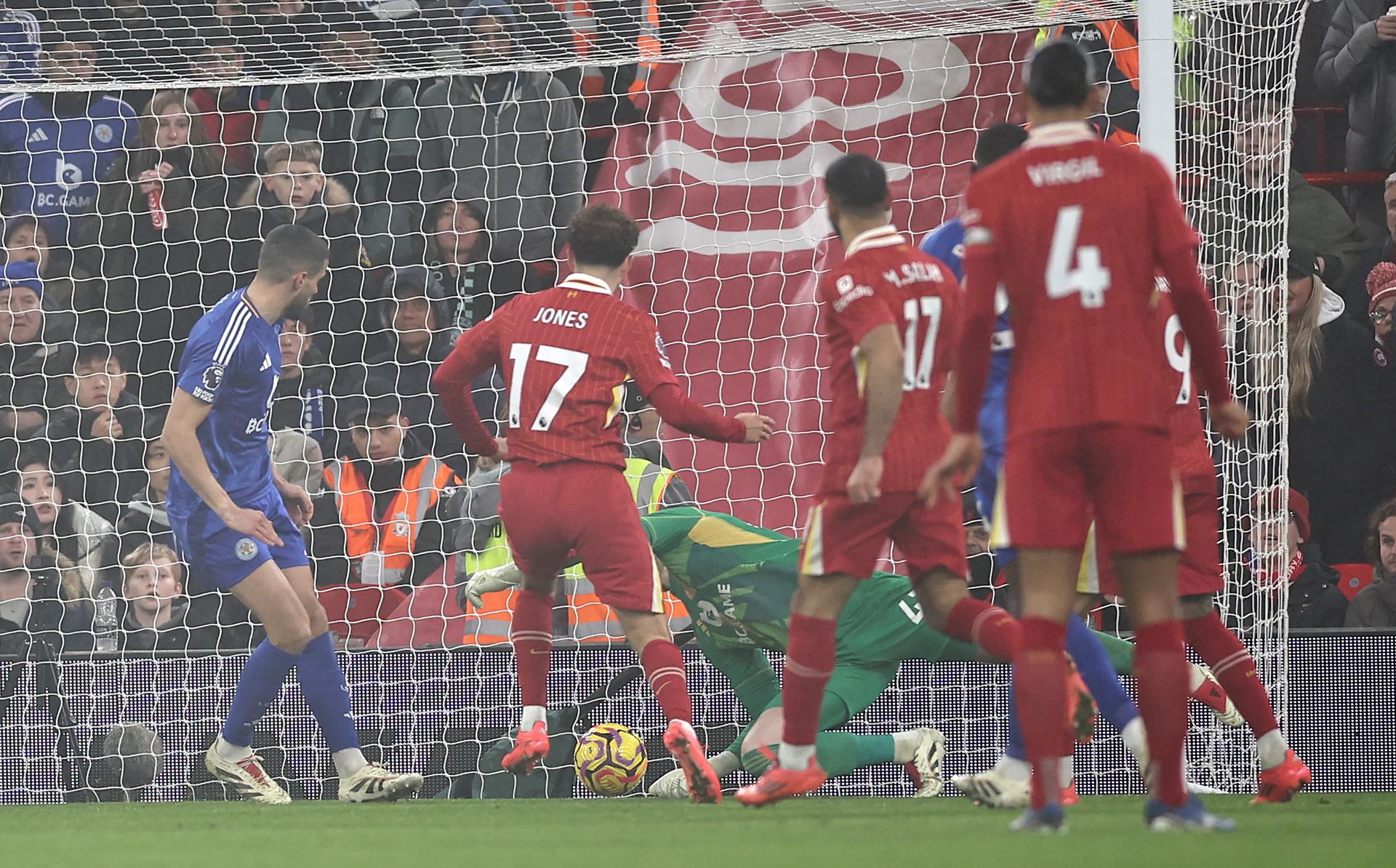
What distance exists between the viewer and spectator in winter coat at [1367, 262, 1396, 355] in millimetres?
7262

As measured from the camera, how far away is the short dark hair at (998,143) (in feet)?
16.4

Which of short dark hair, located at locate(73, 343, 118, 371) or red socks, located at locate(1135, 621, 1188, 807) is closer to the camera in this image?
red socks, located at locate(1135, 621, 1188, 807)

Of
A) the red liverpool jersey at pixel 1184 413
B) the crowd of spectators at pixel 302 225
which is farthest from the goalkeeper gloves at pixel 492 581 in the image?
the red liverpool jersey at pixel 1184 413

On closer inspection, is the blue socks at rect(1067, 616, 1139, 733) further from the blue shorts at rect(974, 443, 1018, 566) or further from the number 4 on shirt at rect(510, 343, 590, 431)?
the number 4 on shirt at rect(510, 343, 590, 431)

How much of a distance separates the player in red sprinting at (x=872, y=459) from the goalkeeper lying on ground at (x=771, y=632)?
3.77 feet

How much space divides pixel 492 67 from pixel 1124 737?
13.4 ft

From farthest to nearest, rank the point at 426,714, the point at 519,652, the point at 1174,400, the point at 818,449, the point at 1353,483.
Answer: the point at 818,449, the point at 1353,483, the point at 426,714, the point at 519,652, the point at 1174,400

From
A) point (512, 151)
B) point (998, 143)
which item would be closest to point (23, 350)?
point (512, 151)

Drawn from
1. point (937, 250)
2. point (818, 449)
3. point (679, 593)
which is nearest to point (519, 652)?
point (679, 593)

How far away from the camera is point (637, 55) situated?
25.2 feet

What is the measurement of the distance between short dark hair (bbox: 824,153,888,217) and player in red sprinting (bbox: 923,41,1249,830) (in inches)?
39.0

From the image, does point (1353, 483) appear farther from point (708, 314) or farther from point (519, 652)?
point (519, 652)

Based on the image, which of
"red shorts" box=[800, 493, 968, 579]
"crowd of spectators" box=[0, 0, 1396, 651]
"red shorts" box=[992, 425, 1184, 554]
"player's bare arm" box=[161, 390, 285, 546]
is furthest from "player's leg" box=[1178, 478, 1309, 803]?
"player's bare arm" box=[161, 390, 285, 546]

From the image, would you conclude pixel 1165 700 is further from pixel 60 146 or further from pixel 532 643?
pixel 60 146
